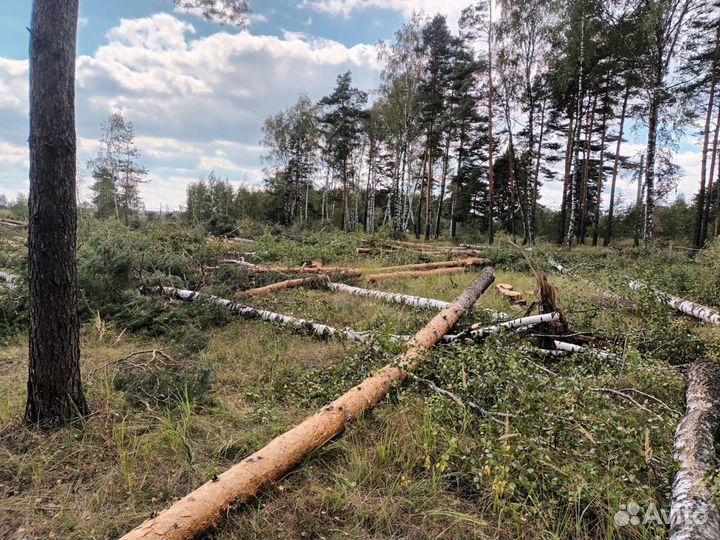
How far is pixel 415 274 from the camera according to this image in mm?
9180

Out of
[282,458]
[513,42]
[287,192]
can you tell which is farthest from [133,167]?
[282,458]

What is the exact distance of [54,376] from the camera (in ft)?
8.57

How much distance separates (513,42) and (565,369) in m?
19.4

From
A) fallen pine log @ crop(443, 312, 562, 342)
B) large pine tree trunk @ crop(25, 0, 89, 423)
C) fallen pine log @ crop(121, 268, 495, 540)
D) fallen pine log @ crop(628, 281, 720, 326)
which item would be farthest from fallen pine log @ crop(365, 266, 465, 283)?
large pine tree trunk @ crop(25, 0, 89, 423)

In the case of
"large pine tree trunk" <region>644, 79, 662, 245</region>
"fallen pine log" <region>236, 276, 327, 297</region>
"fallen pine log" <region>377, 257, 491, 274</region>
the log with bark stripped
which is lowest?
"fallen pine log" <region>236, 276, 327, 297</region>

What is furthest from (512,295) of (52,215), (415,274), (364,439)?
(52,215)

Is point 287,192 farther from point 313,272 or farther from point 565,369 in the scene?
point 565,369

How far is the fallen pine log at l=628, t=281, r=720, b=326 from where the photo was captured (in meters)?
4.78

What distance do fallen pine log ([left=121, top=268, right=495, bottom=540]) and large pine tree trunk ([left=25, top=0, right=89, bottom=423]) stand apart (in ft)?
4.92

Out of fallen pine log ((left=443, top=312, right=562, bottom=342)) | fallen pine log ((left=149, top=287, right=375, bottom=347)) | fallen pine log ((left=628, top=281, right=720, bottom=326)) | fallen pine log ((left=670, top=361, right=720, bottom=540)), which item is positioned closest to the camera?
fallen pine log ((left=670, top=361, right=720, bottom=540))

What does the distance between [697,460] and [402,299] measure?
14.8 feet

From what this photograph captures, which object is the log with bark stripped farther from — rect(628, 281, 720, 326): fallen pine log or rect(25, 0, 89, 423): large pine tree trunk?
rect(25, 0, 89, 423): large pine tree trunk

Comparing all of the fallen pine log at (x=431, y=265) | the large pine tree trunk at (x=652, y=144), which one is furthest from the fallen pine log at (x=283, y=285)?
the large pine tree trunk at (x=652, y=144)

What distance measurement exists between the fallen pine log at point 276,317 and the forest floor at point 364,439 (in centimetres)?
17
